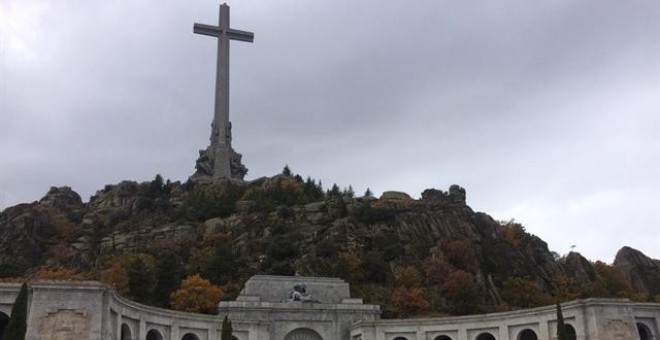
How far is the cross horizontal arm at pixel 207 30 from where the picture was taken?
3585 inches

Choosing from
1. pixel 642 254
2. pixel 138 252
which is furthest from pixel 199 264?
pixel 642 254

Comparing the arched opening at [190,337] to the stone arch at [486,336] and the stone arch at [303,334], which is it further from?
the stone arch at [486,336]

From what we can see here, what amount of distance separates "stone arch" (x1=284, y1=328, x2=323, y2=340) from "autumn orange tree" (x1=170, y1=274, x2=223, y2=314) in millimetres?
8373

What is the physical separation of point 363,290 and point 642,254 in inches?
1628

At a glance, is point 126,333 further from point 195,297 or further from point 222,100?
point 222,100

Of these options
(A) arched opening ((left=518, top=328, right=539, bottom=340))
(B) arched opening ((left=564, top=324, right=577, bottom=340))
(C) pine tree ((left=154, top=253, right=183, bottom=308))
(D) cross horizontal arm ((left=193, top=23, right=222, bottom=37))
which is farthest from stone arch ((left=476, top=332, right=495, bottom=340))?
(D) cross horizontal arm ((left=193, top=23, right=222, bottom=37))

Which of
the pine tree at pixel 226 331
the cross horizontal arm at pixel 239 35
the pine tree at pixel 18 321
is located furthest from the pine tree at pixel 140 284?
the cross horizontal arm at pixel 239 35

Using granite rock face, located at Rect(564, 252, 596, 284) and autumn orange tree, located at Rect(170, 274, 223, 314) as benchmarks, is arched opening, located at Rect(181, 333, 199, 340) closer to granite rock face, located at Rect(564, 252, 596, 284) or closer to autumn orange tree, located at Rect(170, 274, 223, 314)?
autumn orange tree, located at Rect(170, 274, 223, 314)

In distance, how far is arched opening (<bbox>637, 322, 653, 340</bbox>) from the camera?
144ft

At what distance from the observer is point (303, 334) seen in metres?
50.2

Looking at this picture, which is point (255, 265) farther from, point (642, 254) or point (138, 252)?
point (642, 254)

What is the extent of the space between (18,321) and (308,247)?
1855 inches

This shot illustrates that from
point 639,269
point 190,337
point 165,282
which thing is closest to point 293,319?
point 190,337

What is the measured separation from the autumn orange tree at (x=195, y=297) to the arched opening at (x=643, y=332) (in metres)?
31.7
